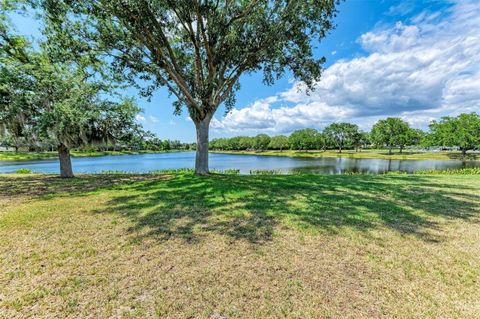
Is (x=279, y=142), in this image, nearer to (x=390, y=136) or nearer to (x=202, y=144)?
(x=390, y=136)

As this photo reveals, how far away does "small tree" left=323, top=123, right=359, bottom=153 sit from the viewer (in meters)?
74.6

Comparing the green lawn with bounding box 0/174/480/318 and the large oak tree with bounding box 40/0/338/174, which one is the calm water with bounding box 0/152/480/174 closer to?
the large oak tree with bounding box 40/0/338/174

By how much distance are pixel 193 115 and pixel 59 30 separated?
6.46 metres

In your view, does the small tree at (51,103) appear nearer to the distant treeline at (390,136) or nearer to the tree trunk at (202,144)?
the tree trunk at (202,144)

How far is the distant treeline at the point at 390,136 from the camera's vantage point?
148 feet

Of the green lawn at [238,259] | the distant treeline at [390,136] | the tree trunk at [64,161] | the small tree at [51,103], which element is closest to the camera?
the green lawn at [238,259]

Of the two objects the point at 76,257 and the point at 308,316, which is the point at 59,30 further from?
the point at 308,316

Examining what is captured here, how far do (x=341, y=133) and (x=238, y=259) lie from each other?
268 ft

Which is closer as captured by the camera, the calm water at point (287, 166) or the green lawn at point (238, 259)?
the green lawn at point (238, 259)

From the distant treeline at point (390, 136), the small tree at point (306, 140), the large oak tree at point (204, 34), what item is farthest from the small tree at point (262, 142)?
the large oak tree at point (204, 34)

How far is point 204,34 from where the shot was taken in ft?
32.1

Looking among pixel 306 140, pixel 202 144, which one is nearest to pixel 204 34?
pixel 202 144

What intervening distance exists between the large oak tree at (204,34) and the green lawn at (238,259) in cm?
680

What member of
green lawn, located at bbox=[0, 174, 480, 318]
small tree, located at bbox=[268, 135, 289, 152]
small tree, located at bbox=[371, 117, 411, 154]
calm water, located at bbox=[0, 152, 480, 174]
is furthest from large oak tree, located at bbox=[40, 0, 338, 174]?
small tree, located at bbox=[268, 135, 289, 152]
